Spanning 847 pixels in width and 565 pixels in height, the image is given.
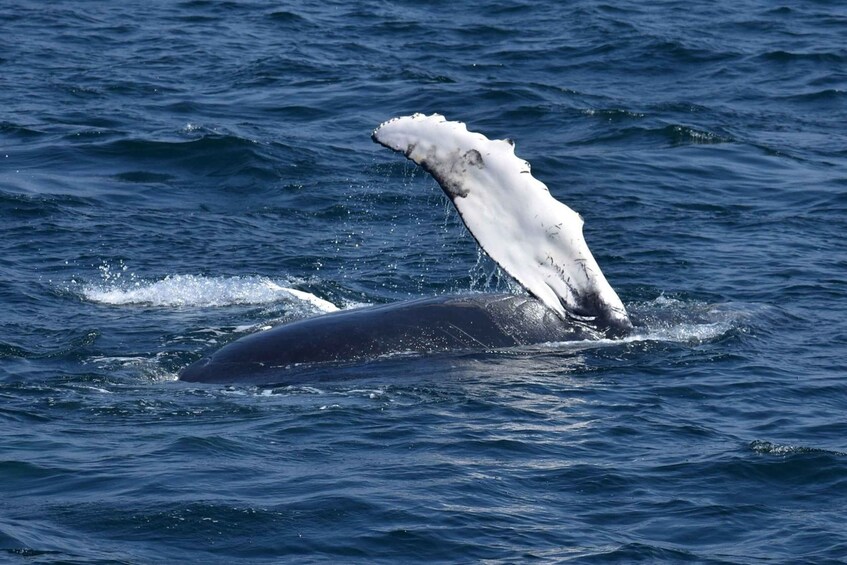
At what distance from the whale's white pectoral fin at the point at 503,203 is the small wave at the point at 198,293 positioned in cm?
302

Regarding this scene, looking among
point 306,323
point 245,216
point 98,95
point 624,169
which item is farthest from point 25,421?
point 98,95

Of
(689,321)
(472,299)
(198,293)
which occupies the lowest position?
(198,293)

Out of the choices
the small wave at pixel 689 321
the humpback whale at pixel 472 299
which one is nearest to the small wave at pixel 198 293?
the humpback whale at pixel 472 299

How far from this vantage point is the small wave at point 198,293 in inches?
602

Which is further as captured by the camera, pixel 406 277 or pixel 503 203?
pixel 406 277

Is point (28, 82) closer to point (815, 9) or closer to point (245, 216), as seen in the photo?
point (245, 216)

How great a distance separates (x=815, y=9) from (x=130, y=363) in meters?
23.6

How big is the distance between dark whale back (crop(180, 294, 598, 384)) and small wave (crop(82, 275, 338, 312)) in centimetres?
247

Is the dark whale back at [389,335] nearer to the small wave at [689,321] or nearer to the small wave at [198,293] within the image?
the small wave at [689,321]

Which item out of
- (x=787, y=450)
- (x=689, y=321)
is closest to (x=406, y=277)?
(x=689, y=321)

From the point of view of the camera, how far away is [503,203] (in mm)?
12430

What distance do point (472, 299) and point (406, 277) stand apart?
3.80 m

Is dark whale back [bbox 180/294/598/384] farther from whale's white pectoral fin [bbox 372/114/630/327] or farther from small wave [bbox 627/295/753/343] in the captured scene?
small wave [bbox 627/295/753/343]

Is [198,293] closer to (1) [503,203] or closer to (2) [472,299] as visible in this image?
(2) [472,299]
